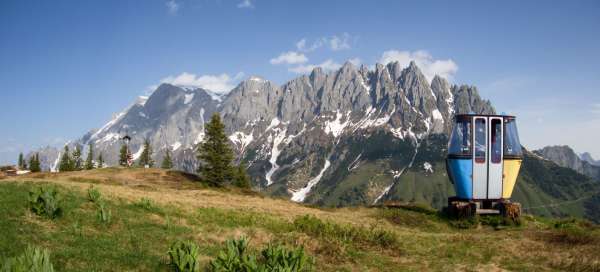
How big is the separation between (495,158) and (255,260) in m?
21.1

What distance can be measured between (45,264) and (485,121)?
25.3m

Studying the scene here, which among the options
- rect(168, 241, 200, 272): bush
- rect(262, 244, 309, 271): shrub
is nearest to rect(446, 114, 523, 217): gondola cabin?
rect(262, 244, 309, 271): shrub

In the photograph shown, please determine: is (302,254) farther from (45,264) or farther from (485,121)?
(485,121)

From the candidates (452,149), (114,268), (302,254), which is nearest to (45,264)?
(114,268)

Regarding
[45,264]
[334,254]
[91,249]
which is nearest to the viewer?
[45,264]

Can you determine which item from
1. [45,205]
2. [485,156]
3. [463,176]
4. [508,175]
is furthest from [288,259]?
[508,175]

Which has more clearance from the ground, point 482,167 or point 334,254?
point 482,167

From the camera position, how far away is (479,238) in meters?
20.1

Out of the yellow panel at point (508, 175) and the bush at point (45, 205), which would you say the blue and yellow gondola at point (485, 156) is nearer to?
the yellow panel at point (508, 175)

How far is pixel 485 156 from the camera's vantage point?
26.7 meters

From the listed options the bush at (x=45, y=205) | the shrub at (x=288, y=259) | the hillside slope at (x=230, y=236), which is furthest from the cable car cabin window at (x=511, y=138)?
the bush at (x=45, y=205)

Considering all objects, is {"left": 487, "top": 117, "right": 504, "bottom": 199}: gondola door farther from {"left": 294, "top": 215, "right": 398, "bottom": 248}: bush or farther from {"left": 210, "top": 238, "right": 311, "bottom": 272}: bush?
{"left": 210, "top": 238, "right": 311, "bottom": 272}: bush

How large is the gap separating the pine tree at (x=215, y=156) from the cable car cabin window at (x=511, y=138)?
43904 mm

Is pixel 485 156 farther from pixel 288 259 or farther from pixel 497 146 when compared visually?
pixel 288 259
